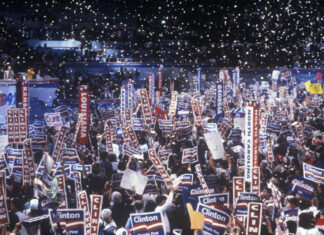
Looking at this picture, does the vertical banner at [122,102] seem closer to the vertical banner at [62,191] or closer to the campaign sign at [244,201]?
the vertical banner at [62,191]

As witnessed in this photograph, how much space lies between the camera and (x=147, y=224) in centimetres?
674

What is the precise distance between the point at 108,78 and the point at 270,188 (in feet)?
73.9

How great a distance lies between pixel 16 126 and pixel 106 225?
222 inches

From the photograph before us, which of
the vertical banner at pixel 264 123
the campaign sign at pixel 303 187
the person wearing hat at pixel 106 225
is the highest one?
the vertical banner at pixel 264 123

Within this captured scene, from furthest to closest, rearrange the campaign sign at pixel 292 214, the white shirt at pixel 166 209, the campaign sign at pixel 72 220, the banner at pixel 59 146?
the banner at pixel 59 146 < the white shirt at pixel 166 209 < the campaign sign at pixel 292 214 < the campaign sign at pixel 72 220

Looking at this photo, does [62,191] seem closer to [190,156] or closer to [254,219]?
[254,219]

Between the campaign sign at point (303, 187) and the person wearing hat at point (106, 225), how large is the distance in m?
3.49

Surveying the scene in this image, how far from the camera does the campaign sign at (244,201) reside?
758 cm

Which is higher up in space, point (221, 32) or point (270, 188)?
point (221, 32)

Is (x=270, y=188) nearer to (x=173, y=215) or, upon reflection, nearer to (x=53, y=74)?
(x=173, y=215)

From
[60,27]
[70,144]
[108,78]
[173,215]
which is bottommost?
[173,215]

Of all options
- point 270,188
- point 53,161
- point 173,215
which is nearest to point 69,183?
point 53,161

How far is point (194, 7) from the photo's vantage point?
4175 cm

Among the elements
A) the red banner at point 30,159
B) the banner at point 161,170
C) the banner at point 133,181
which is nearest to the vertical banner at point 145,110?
the banner at point 161,170
